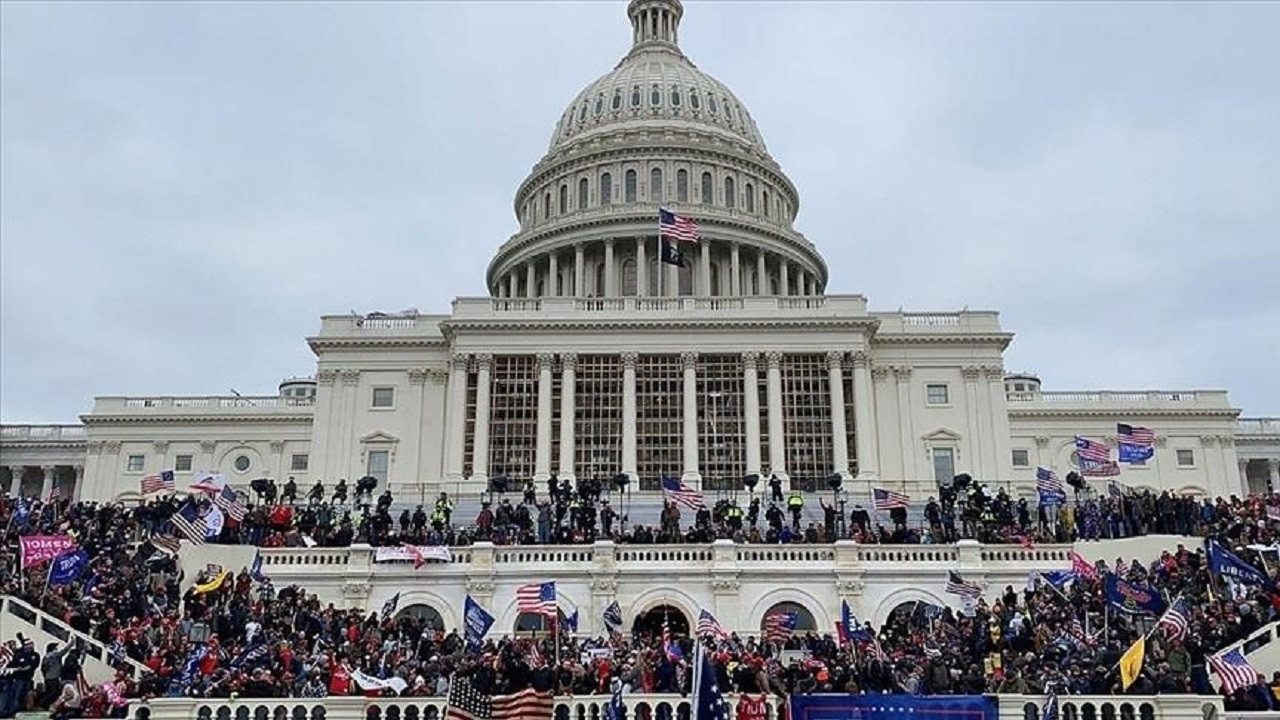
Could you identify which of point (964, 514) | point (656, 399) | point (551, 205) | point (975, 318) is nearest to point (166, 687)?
point (964, 514)

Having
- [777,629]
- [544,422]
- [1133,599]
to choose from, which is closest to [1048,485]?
[1133,599]

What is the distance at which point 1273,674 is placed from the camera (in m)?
26.8

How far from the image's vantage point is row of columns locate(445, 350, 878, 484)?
214 feet

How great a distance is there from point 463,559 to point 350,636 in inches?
306

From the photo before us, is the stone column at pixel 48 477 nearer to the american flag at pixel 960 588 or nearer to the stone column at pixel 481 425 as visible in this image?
the stone column at pixel 481 425

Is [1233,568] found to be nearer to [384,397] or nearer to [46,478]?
[384,397]

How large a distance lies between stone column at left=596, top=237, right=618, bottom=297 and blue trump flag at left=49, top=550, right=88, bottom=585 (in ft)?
185

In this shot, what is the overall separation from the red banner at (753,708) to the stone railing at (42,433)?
82034 mm

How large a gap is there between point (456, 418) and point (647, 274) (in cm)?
2599

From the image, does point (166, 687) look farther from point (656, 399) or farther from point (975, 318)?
point (975, 318)

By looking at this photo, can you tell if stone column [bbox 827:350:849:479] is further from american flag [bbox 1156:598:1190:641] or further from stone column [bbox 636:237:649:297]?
american flag [bbox 1156:598:1190:641]

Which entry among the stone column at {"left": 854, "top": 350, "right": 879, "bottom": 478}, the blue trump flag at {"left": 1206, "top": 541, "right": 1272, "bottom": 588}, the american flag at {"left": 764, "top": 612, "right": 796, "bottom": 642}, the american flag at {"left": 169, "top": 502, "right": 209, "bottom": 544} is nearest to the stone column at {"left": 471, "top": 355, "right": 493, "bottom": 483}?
the stone column at {"left": 854, "top": 350, "right": 879, "bottom": 478}

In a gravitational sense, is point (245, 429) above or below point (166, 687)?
above

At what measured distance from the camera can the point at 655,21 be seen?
4550 inches
